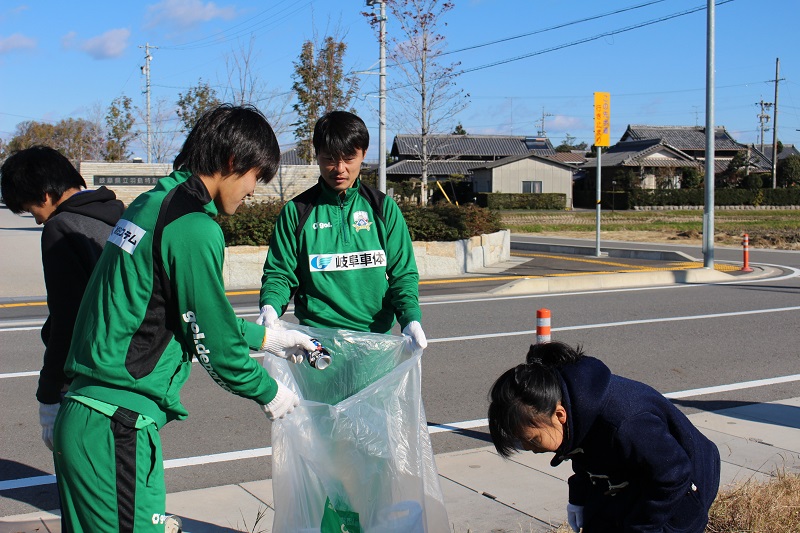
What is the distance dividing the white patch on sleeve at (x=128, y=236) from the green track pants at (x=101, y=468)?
45 centimetres

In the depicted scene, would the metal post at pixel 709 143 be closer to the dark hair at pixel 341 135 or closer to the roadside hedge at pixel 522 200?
the dark hair at pixel 341 135

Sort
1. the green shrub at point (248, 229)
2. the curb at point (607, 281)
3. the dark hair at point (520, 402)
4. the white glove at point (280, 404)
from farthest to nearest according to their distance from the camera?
the green shrub at point (248, 229), the curb at point (607, 281), the white glove at point (280, 404), the dark hair at point (520, 402)

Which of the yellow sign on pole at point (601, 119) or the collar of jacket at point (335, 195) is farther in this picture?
the yellow sign on pole at point (601, 119)

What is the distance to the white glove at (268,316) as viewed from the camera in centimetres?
333

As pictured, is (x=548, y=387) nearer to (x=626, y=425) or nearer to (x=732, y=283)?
(x=626, y=425)

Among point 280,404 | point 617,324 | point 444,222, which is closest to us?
point 280,404

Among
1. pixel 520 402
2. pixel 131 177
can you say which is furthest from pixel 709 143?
pixel 131 177

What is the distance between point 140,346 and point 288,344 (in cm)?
74

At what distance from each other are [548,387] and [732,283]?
13935 millimetres

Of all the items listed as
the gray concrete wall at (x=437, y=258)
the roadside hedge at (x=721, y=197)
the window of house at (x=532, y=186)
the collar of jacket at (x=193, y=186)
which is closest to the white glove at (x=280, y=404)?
the collar of jacket at (x=193, y=186)

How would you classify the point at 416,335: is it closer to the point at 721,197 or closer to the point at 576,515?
the point at 576,515

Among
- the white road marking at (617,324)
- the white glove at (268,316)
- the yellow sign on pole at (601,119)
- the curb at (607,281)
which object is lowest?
the white road marking at (617,324)

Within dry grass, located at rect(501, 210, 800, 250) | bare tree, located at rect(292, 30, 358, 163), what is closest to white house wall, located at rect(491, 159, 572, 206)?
dry grass, located at rect(501, 210, 800, 250)

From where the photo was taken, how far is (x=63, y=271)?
287 cm
